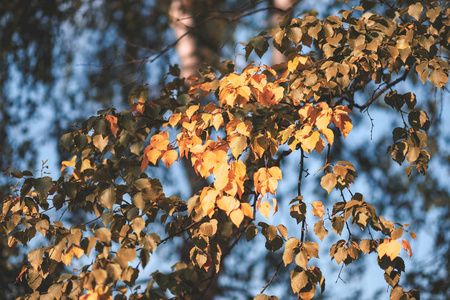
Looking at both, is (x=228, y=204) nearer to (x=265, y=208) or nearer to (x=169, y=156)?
(x=265, y=208)

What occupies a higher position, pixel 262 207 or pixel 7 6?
pixel 7 6

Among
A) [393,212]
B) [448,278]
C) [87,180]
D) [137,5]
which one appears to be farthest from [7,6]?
[448,278]

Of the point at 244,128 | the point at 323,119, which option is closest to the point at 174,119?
the point at 244,128

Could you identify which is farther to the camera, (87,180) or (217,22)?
(217,22)

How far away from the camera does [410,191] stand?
524 cm

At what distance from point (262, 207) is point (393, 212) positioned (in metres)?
3.97

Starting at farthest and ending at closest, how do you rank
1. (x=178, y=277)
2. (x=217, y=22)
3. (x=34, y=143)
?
(x=217, y=22), (x=34, y=143), (x=178, y=277)

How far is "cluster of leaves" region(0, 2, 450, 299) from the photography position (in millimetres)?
1657

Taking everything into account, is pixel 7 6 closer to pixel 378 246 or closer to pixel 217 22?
pixel 217 22

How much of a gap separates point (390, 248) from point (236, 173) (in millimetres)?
557

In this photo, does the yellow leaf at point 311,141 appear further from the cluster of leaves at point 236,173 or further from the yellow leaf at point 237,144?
the yellow leaf at point 237,144

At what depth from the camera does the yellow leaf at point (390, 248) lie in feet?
5.36

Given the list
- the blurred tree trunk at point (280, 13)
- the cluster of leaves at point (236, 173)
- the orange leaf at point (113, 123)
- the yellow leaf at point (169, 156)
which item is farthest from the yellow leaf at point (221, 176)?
the blurred tree trunk at point (280, 13)

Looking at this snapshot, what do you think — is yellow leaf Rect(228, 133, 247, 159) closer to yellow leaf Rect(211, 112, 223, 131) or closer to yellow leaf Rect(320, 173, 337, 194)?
yellow leaf Rect(211, 112, 223, 131)
